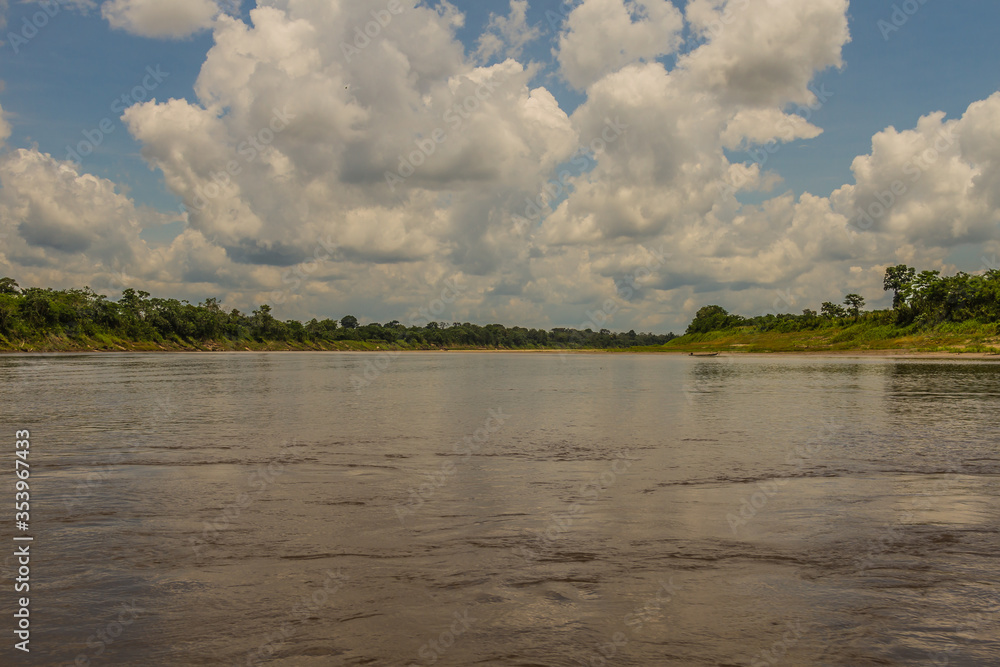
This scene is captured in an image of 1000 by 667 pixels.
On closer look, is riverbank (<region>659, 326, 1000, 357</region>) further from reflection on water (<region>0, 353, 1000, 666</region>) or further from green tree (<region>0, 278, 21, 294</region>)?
green tree (<region>0, 278, 21, 294</region>)

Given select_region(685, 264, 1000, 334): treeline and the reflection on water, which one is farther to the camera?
select_region(685, 264, 1000, 334): treeline

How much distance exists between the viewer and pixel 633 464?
17484 millimetres

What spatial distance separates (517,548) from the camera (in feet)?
33.2

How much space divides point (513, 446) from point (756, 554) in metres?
11.7

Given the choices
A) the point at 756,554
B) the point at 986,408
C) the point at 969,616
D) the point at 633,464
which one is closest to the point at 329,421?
the point at 633,464

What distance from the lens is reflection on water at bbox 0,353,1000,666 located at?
6938mm

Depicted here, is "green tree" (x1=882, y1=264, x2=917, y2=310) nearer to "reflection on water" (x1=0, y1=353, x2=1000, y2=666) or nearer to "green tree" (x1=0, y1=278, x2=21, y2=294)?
"reflection on water" (x1=0, y1=353, x2=1000, y2=666)

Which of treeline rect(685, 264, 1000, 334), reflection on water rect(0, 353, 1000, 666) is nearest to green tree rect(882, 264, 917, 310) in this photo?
treeline rect(685, 264, 1000, 334)

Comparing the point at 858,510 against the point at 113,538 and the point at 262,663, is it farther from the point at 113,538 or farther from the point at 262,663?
the point at 113,538

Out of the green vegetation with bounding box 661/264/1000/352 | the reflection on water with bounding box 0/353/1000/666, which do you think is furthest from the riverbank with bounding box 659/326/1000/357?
the reflection on water with bounding box 0/353/1000/666

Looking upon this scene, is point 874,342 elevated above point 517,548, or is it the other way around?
point 874,342

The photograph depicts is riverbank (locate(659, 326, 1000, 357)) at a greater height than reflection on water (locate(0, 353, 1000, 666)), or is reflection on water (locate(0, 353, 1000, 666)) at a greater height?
riverbank (locate(659, 326, 1000, 357))

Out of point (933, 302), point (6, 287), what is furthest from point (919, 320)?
point (6, 287)

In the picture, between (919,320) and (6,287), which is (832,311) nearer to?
(919,320)
